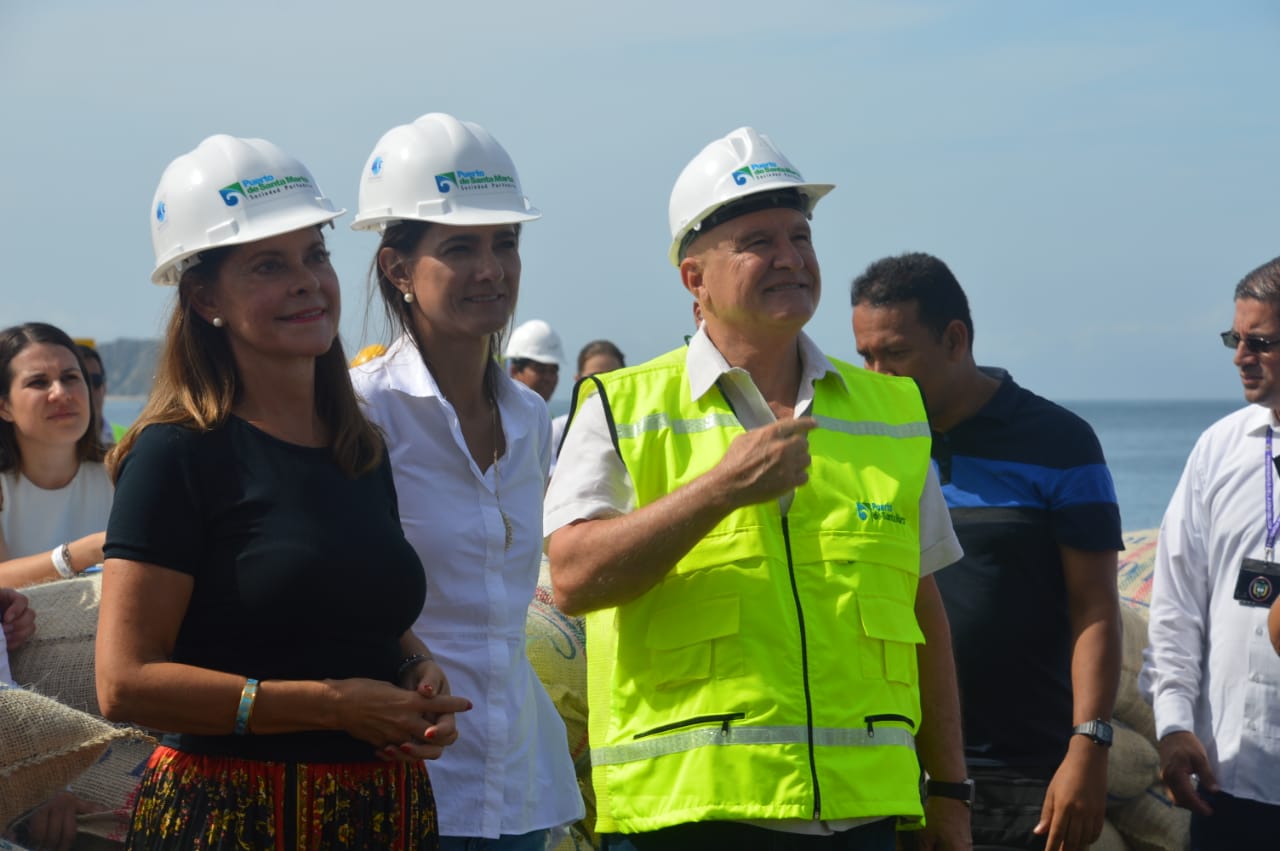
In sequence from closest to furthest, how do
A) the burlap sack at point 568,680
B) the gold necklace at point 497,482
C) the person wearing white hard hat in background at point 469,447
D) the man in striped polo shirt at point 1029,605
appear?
the person wearing white hard hat in background at point 469,447, the gold necklace at point 497,482, the man in striped polo shirt at point 1029,605, the burlap sack at point 568,680

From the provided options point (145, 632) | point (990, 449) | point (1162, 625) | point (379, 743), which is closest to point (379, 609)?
point (379, 743)

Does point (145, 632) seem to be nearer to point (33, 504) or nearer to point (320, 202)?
point (320, 202)

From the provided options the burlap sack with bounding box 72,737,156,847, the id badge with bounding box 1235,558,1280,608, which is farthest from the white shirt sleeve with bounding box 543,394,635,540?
the id badge with bounding box 1235,558,1280,608

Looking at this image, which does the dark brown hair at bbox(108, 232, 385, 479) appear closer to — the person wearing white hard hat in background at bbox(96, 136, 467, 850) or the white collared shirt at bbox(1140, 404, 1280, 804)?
the person wearing white hard hat in background at bbox(96, 136, 467, 850)

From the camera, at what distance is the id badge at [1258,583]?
4027 mm

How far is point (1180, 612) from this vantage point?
4.25 meters

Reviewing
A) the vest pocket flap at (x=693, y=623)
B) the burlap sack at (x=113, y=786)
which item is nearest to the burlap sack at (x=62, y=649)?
the burlap sack at (x=113, y=786)

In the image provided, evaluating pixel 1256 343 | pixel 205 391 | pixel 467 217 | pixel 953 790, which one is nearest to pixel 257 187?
pixel 205 391

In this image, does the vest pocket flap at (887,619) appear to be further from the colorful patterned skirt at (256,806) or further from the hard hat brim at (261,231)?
the hard hat brim at (261,231)

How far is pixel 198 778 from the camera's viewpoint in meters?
2.52

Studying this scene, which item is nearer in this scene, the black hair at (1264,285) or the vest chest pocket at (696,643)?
the vest chest pocket at (696,643)

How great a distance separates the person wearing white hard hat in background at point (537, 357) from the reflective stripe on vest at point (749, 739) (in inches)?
272

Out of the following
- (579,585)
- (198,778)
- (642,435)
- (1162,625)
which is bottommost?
(1162,625)

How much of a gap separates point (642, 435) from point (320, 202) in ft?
2.38
